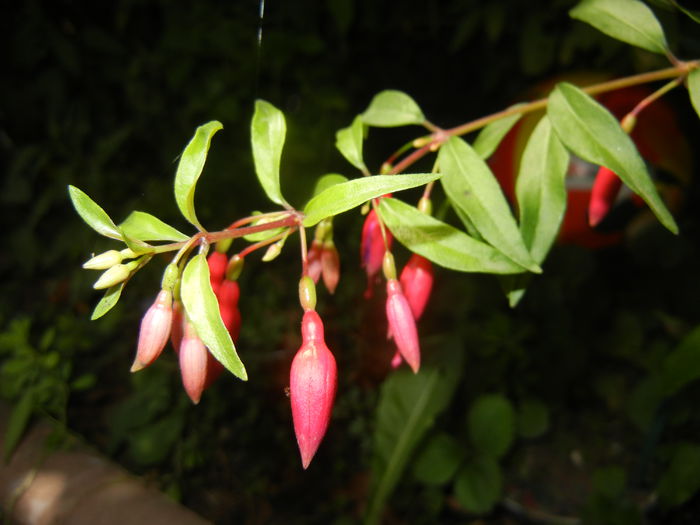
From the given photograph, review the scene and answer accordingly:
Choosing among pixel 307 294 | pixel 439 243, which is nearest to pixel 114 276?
pixel 307 294

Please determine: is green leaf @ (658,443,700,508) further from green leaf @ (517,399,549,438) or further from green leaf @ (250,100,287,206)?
green leaf @ (250,100,287,206)

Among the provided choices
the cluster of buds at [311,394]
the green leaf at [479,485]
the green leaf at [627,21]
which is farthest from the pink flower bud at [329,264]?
the green leaf at [479,485]

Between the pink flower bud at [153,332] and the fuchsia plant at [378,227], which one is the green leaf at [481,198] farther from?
the pink flower bud at [153,332]

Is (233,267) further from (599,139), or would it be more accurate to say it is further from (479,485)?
(479,485)

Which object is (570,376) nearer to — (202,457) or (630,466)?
(630,466)

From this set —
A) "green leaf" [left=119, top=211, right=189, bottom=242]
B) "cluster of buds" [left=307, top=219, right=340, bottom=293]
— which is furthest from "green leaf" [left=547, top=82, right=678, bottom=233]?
"green leaf" [left=119, top=211, right=189, bottom=242]

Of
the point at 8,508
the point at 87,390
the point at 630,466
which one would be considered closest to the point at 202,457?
the point at 87,390
